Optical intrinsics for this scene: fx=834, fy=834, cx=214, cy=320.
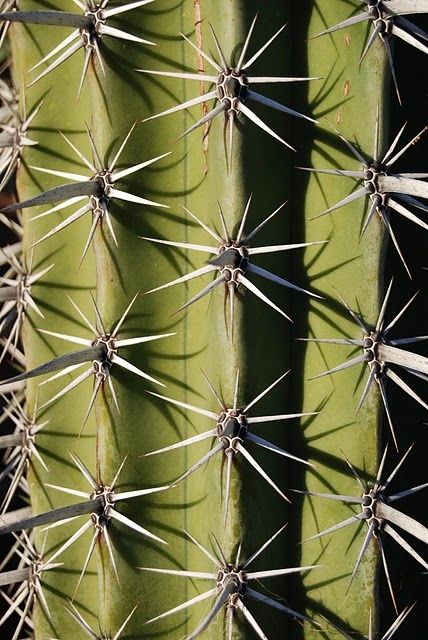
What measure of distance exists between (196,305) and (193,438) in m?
0.30

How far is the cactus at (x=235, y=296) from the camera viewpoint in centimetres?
180

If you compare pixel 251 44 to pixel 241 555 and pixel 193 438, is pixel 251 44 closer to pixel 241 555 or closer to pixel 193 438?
pixel 193 438

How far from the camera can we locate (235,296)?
179 centimetres

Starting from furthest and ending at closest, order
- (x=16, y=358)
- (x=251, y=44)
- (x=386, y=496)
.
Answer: (x=16, y=358), (x=386, y=496), (x=251, y=44)

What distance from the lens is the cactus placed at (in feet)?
5.91

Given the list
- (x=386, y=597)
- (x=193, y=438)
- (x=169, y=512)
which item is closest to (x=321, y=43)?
(x=193, y=438)

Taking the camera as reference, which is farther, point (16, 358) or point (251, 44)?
point (16, 358)

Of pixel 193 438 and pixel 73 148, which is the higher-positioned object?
pixel 73 148

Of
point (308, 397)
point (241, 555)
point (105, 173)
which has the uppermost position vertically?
point (105, 173)

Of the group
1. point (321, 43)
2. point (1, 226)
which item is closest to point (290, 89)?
point (321, 43)

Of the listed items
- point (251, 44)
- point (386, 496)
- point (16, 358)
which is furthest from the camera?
point (16, 358)

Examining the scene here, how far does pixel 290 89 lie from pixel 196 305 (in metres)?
0.53

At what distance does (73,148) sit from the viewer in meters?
1.94

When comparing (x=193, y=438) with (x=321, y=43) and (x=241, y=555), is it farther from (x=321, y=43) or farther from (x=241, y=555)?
(x=321, y=43)
